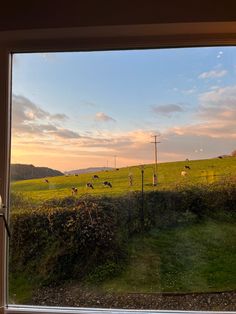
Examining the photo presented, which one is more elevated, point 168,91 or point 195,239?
point 168,91

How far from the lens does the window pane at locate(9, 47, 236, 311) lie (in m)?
1.67

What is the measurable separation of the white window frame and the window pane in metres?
0.03

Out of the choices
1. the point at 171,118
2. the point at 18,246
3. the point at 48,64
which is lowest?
the point at 18,246

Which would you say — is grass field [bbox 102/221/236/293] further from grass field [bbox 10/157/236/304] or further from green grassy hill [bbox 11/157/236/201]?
green grassy hill [bbox 11/157/236/201]

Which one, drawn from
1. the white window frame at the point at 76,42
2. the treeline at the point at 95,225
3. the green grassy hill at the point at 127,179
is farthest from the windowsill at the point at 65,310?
the green grassy hill at the point at 127,179

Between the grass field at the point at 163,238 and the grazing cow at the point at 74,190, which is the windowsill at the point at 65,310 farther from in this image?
the grazing cow at the point at 74,190

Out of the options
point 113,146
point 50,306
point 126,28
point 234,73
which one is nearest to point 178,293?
point 50,306

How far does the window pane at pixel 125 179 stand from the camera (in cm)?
167

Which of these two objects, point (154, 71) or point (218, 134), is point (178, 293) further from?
point (154, 71)

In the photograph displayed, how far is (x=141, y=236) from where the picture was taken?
1702 millimetres

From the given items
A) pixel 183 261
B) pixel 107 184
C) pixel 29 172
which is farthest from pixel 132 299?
pixel 29 172

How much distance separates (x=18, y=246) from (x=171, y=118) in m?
0.95

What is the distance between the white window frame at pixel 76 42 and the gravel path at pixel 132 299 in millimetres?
27

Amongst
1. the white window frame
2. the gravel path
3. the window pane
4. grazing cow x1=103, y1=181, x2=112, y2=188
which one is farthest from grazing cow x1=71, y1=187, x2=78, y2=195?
the gravel path
